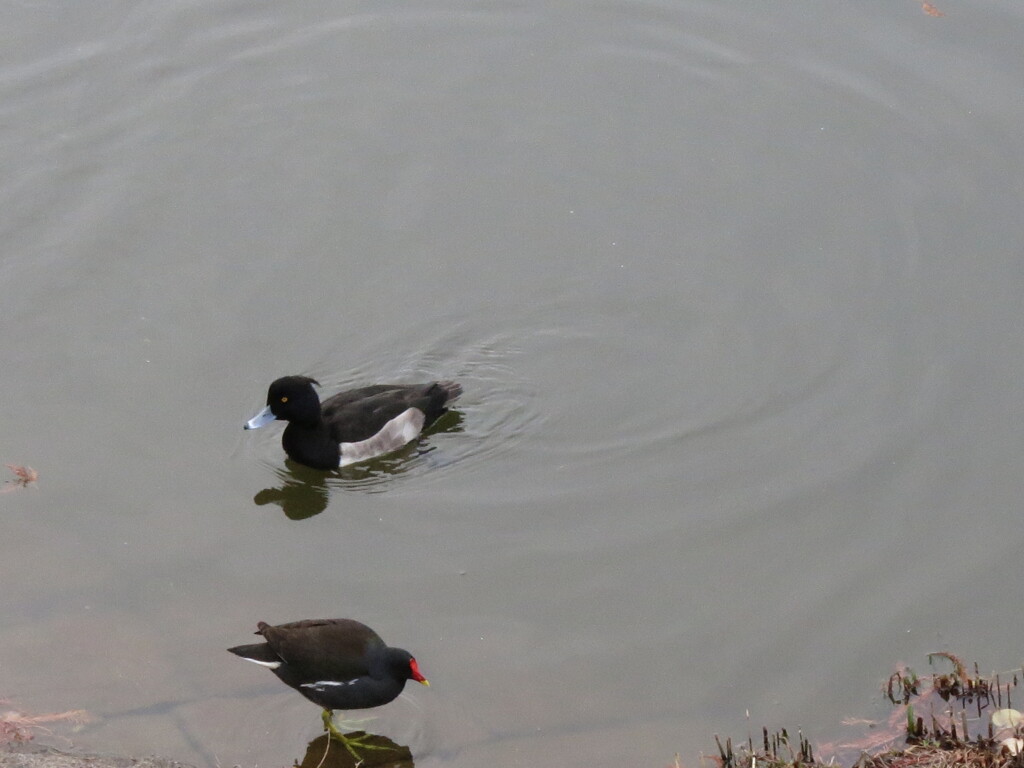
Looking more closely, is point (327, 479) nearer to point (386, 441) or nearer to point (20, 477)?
point (386, 441)

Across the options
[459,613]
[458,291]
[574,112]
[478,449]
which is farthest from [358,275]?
[459,613]

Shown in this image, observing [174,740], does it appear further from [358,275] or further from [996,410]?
[996,410]

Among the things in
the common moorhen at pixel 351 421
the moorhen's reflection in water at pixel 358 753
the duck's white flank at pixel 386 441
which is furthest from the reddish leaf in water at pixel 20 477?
the moorhen's reflection in water at pixel 358 753

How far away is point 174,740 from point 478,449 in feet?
12.9

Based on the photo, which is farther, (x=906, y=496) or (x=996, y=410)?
(x=996, y=410)

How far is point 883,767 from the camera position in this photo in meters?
6.81

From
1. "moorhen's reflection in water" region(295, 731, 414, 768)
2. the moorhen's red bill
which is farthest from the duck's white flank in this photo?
"moorhen's reflection in water" region(295, 731, 414, 768)

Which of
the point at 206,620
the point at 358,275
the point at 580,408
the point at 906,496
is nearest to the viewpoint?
the point at 206,620

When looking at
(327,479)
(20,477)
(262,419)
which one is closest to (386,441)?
(327,479)

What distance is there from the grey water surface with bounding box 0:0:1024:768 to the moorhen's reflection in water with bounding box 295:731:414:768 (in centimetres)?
12

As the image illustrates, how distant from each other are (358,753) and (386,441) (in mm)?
3742

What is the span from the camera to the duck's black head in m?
10.4

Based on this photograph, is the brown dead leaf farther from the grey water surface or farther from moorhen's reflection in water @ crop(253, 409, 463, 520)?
moorhen's reflection in water @ crop(253, 409, 463, 520)

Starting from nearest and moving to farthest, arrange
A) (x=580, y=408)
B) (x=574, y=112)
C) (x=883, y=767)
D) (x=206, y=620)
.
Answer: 1. (x=883, y=767)
2. (x=206, y=620)
3. (x=580, y=408)
4. (x=574, y=112)
